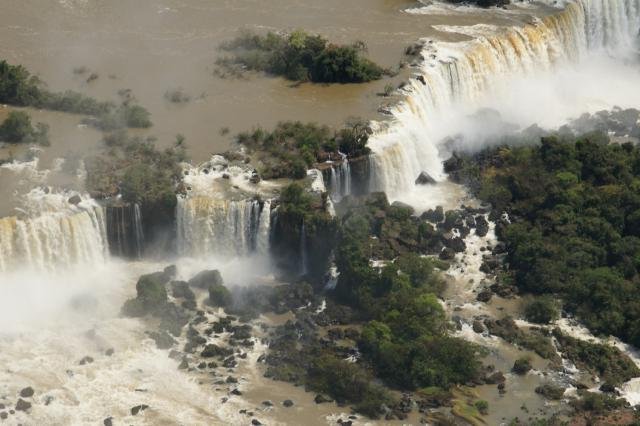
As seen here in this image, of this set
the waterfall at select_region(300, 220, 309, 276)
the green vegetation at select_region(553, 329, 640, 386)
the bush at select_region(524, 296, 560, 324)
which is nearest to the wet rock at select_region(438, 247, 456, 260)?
the bush at select_region(524, 296, 560, 324)

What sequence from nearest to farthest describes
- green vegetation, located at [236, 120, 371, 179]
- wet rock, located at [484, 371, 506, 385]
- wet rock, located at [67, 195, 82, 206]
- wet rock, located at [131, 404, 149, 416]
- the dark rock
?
1. wet rock, located at [131, 404, 149, 416]
2. wet rock, located at [484, 371, 506, 385]
3. wet rock, located at [67, 195, 82, 206]
4. green vegetation, located at [236, 120, 371, 179]
5. the dark rock

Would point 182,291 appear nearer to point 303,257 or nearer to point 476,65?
point 303,257

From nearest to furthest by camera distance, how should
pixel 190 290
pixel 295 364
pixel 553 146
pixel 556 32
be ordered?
pixel 295 364, pixel 190 290, pixel 553 146, pixel 556 32

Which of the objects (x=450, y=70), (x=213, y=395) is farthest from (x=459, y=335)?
(x=450, y=70)

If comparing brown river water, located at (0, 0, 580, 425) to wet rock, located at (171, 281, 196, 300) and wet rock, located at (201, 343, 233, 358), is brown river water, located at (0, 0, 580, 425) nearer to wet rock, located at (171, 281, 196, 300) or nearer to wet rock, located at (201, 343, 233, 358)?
wet rock, located at (201, 343, 233, 358)

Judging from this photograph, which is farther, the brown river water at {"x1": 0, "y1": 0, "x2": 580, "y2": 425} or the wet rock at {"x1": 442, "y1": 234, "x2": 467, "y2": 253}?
the wet rock at {"x1": 442, "y1": 234, "x2": 467, "y2": 253}

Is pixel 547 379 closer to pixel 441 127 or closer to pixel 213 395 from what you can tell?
pixel 213 395
